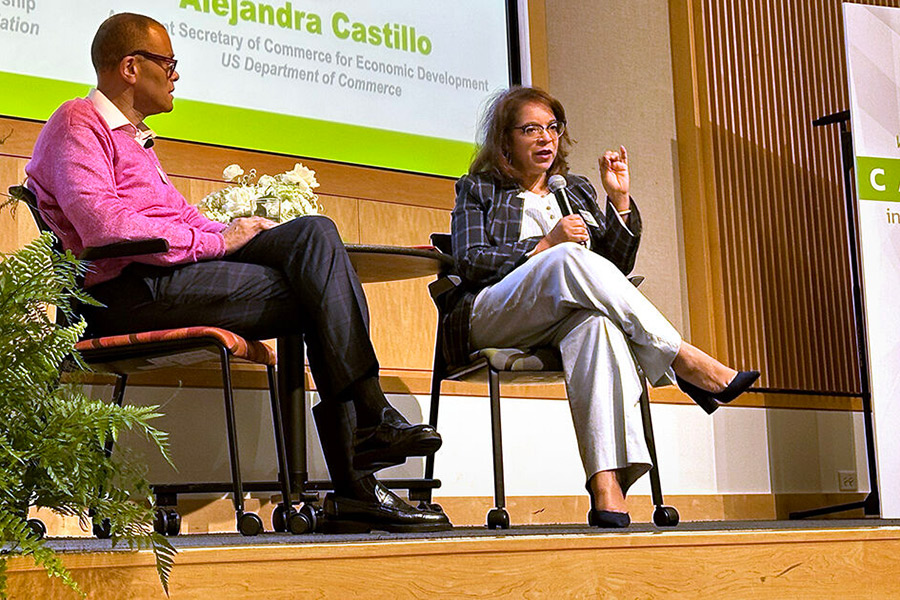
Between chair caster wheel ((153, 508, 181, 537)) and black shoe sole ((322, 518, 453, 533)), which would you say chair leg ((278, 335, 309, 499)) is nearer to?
chair caster wheel ((153, 508, 181, 537))

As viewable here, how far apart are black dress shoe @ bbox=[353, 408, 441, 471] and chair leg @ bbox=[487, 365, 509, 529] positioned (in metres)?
0.60

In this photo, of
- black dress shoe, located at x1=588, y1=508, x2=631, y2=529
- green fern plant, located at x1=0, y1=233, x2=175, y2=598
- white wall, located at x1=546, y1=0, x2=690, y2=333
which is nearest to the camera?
green fern plant, located at x1=0, y1=233, x2=175, y2=598

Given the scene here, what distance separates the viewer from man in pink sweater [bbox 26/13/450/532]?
2262mm

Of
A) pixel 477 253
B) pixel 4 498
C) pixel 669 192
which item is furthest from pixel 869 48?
pixel 4 498

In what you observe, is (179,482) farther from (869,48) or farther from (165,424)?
(869,48)

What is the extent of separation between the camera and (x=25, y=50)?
3.34 meters

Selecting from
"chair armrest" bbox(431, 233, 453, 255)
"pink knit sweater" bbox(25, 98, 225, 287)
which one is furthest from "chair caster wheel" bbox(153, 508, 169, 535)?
"chair armrest" bbox(431, 233, 453, 255)

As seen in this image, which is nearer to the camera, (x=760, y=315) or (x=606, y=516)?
(x=606, y=516)

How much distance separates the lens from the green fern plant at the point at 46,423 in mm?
1343

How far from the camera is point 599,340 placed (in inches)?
104

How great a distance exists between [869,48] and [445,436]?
2.03m

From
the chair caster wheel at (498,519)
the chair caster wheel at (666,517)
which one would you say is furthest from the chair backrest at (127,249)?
the chair caster wheel at (666,517)

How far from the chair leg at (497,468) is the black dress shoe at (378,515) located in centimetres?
48

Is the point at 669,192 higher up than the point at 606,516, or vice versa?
the point at 669,192
